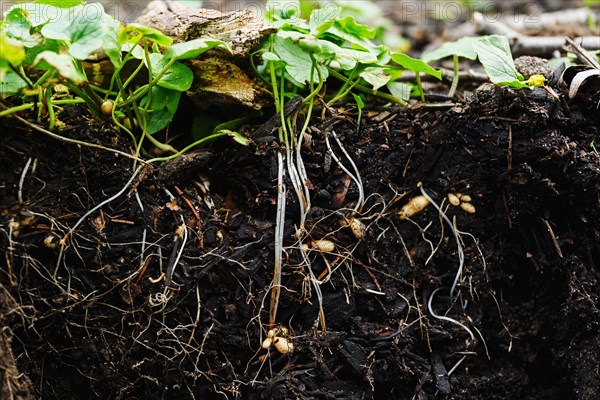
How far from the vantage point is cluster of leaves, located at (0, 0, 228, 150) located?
3.55ft

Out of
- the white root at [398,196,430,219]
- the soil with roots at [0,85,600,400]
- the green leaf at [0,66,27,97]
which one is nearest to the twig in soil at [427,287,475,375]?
the soil with roots at [0,85,600,400]

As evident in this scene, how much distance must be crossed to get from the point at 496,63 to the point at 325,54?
442 millimetres

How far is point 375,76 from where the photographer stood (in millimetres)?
1401

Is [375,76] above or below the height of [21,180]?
above

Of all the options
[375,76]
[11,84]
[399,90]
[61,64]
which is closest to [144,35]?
[61,64]

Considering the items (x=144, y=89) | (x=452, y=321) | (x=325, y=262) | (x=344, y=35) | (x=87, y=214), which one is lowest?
(x=452, y=321)

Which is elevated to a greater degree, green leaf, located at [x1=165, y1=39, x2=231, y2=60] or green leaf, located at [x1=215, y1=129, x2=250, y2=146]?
green leaf, located at [x1=165, y1=39, x2=231, y2=60]

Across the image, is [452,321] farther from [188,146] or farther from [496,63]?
[188,146]

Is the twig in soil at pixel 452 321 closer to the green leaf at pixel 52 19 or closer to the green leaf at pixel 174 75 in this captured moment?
the green leaf at pixel 174 75

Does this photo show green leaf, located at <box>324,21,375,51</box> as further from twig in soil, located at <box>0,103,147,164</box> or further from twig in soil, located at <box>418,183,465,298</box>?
twig in soil, located at <box>0,103,147,164</box>

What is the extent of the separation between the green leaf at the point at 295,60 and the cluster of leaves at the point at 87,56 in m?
0.20

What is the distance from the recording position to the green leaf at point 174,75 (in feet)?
4.16

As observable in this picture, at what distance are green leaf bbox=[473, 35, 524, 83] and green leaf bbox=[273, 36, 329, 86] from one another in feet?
1.28

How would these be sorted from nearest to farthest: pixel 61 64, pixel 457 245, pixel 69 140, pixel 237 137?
1. pixel 61 64
2. pixel 69 140
3. pixel 237 137
4. pixel 457 245
